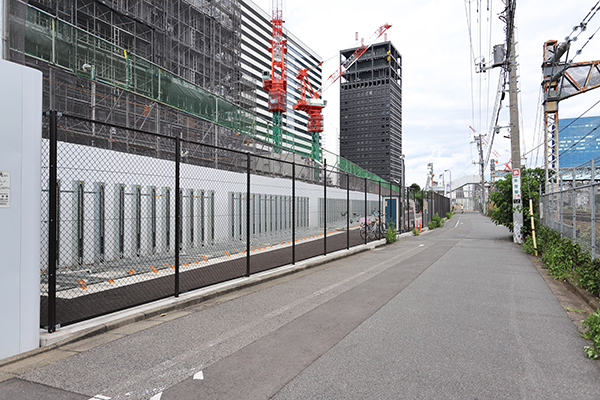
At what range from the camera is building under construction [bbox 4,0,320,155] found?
1177cm

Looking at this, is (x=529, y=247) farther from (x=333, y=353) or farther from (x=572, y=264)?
(x=333, y=353)

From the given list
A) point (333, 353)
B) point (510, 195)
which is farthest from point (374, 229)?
point (333, 353)

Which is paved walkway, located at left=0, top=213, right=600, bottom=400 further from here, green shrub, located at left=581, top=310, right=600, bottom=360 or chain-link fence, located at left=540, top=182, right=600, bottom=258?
chain-link fence, located at left=540, top=182, right=600, bottom=258

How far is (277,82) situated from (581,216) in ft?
237

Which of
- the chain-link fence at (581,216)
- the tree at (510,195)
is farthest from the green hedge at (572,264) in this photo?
the tree at (510,195)

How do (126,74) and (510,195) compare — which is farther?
(510,195)

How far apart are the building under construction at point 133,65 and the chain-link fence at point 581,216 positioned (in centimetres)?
915

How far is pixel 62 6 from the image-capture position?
24.7m

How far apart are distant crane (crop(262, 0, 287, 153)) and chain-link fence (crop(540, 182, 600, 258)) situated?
44.2 ft

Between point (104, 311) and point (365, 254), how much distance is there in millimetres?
10125

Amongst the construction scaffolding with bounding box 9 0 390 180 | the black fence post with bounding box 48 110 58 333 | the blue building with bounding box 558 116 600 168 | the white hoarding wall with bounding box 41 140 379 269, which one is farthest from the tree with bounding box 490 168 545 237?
the black fence post with bounding box 48 110 58 333

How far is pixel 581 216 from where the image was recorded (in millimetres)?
9336

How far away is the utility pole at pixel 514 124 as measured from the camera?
60.1ft

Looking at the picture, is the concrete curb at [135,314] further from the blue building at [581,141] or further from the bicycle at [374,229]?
the bicycle at [374,229]
